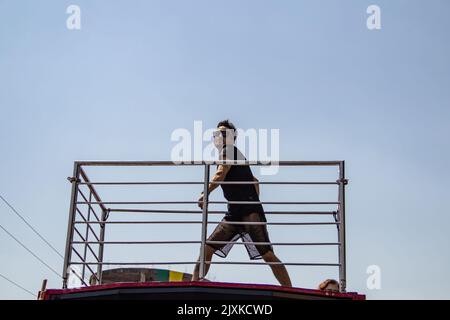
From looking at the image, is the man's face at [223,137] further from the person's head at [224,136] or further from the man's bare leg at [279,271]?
the man's bare leg at [279,271]

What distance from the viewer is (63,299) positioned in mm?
7574

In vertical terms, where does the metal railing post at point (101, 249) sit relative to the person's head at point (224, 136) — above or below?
below

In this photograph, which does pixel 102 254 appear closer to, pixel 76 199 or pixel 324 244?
pixel 76 199

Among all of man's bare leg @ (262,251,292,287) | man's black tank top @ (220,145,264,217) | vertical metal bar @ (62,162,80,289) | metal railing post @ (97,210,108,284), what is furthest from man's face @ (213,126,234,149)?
metal railing post @ (97,210,108,284)

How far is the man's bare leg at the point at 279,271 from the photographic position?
8.37m

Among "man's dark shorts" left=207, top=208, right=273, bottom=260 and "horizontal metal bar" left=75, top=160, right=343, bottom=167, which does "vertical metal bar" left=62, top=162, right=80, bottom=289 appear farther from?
"man's dark shorts" left=207, top=208, right=273, bottom=260

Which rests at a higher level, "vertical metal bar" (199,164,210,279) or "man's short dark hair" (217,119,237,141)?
"man's short dark hair" (217,119,237,141)

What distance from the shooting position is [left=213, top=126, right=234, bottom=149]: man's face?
346 inches

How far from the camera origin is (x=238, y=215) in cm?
860

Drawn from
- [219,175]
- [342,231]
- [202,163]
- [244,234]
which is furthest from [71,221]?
[342,231]

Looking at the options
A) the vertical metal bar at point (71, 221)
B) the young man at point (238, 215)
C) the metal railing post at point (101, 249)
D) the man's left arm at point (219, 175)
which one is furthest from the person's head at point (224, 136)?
the metal railing post at point (101, 249)

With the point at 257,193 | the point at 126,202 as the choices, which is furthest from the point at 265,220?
the point at 126,202

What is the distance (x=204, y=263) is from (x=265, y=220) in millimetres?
1124

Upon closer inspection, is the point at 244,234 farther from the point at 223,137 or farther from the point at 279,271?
the point at 223,137
